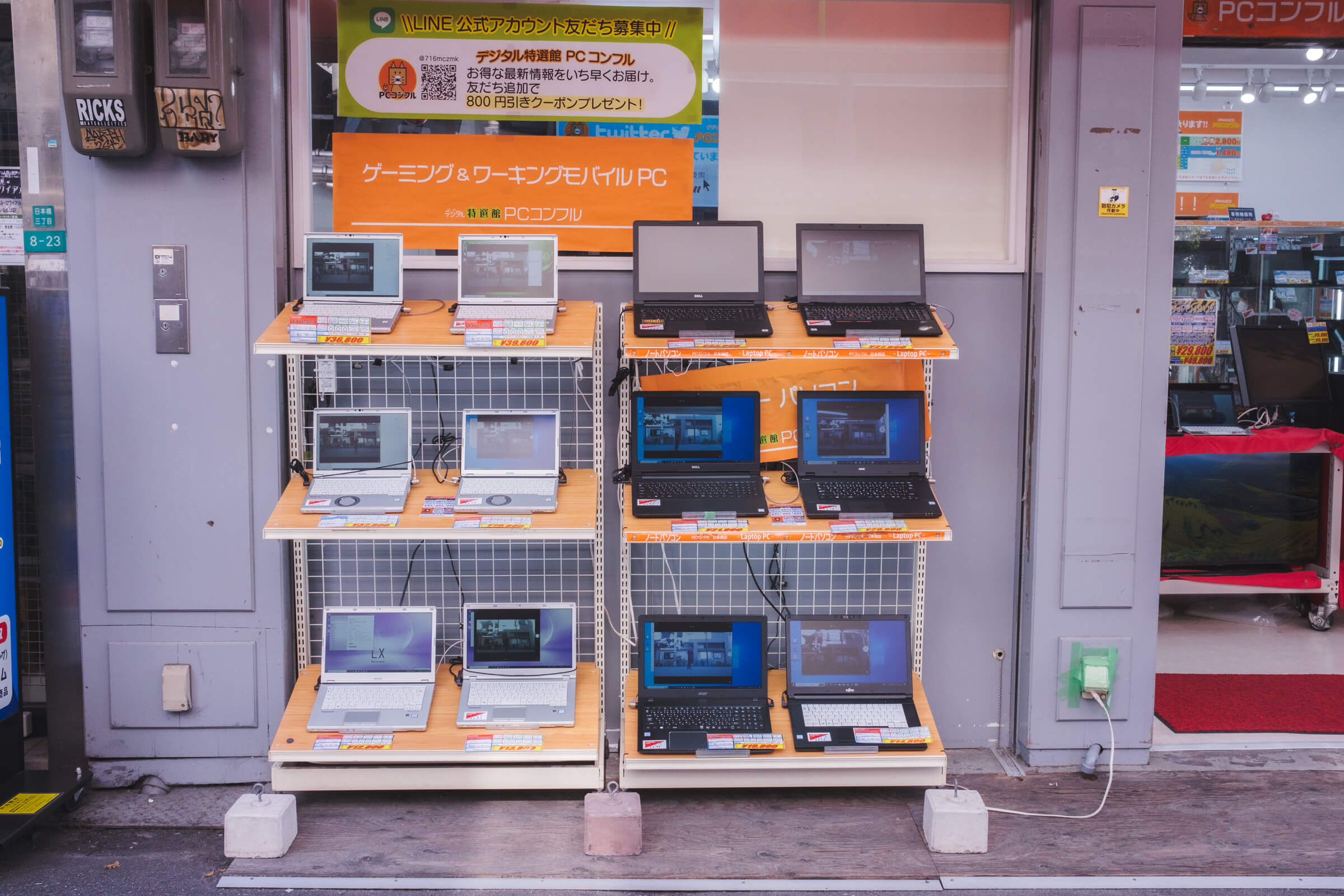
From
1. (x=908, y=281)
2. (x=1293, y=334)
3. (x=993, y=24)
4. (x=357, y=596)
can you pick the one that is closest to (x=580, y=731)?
(x=357, y=596)

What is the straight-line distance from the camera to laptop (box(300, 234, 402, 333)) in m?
3.06

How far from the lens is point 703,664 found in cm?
323

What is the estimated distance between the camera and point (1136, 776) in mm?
3344

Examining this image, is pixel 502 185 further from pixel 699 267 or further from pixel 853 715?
pixel 853 715

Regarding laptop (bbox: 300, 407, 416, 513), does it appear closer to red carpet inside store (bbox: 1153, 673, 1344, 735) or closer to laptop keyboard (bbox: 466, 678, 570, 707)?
laptop keyboard (bbox: 466, 678, 570, 707)

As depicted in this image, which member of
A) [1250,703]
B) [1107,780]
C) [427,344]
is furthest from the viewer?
Result: [1250,703]

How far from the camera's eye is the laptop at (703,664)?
3.22 meters

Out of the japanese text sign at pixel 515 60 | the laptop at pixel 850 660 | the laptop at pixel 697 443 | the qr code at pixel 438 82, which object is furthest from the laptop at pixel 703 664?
the qr code at pixel 438 82

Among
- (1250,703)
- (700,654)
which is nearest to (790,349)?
(700,654)

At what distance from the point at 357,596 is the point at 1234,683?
3.38m

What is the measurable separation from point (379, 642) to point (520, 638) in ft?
1.44

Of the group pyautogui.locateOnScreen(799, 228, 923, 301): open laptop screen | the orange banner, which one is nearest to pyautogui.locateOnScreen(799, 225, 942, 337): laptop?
pyautogui.locateOnScreen(799, 228, 923, 301): open laptop screen

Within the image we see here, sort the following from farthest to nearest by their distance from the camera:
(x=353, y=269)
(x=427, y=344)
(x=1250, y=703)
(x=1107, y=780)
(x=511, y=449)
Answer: (x=1250, y=703) → (x=1107, y=780) → (x=511, y=449) → (x=353, y=269) → (x=427, y=344)

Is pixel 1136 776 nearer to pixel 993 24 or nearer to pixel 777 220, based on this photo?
pixel 777 220
